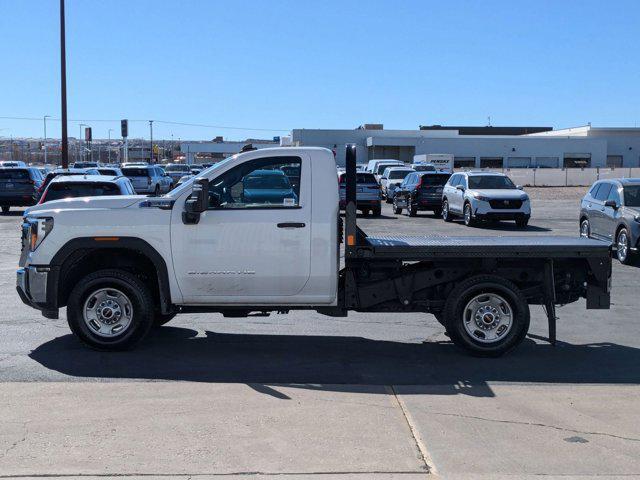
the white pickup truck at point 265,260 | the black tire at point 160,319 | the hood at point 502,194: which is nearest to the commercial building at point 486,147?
the hood at point 502,194

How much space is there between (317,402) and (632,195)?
1239 centimetres

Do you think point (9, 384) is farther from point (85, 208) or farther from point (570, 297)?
point (570, 297)

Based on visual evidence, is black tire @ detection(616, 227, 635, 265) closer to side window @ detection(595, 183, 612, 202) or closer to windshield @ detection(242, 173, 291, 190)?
side window @ detection(595, 183, 612, 202)

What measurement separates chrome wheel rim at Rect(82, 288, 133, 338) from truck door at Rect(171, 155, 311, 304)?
27.4 inches

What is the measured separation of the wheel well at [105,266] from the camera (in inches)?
340

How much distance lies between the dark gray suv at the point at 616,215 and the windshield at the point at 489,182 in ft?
26.2

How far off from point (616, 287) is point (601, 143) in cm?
7640

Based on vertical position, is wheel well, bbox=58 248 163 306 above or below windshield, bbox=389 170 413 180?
below

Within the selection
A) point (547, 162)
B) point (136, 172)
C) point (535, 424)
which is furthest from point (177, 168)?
point (535, 424)

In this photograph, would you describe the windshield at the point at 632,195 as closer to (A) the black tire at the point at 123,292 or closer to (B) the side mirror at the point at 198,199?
(B) the side mirror at the point at 198,199

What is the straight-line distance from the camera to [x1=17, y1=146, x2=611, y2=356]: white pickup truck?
8.38 m

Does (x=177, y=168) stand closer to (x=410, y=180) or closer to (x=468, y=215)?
(x=410, y=180)

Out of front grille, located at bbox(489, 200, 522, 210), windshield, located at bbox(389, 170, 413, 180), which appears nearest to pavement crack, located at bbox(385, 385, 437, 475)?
front grille, located at bbox(489, 200, 522, 210)

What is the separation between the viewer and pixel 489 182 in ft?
90.0
